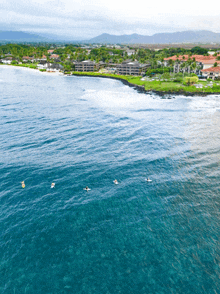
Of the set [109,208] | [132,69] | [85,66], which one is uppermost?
[85,66]

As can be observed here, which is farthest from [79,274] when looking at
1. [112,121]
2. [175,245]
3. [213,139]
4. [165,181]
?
[112,121]

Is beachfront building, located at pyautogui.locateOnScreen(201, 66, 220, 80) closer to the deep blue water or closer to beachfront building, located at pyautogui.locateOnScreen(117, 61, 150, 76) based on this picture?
beachfront building, located at pyautogui.locateOnScreen(117, 61, 150, 76)

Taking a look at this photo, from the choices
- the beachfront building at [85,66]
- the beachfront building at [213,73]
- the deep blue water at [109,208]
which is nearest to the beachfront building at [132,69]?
the beachfront building at [85,66]

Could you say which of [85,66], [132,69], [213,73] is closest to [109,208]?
[213,73]

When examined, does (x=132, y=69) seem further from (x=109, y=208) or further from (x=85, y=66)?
(x=109, y=208)

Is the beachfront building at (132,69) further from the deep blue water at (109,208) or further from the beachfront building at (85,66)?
the deep blue water at (109,208)

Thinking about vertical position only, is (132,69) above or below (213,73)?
above

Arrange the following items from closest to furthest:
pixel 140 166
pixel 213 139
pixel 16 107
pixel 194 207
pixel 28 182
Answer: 1. pixel 194 207
2. pixel 28 182
3. pixel 140 166
4. pixel 213 139
5. pixel 16 107

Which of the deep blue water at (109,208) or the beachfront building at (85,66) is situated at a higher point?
the beachfront building at (85,66)

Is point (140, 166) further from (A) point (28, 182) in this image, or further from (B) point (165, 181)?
(A) point (28, 182)
